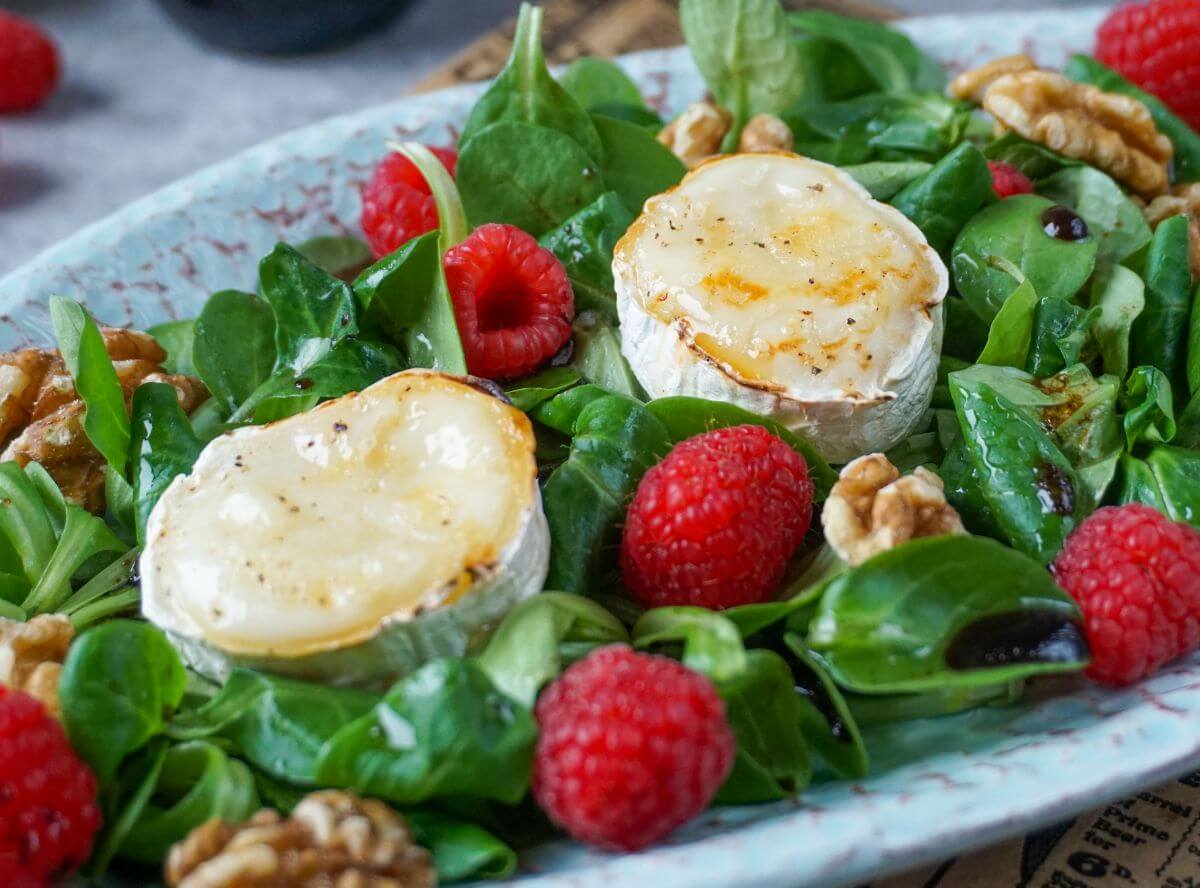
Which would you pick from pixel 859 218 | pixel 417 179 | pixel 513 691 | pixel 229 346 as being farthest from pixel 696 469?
pixel 417 179

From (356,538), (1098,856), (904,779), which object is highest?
(356,538)

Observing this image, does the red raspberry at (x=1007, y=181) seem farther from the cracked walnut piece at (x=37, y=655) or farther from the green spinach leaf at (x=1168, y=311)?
the cracked walnut piece at (x=37, y=655)

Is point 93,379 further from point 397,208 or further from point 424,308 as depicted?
point 397,208

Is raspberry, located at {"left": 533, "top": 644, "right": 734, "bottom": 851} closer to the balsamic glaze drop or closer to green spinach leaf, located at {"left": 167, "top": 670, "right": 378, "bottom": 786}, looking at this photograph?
green spinach leaf, located at {"left": 167, "top": 670, "right": 378, "bottom": 786}

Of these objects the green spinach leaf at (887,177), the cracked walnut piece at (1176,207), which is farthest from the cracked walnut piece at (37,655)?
the cracked walnut piece at (1176,207)

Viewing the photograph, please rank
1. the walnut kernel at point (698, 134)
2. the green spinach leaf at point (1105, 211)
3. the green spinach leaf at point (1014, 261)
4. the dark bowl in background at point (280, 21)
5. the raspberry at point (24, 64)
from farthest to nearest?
the raspberry at point (24, 64) → the dark bowl in background at point (280, 21) → the walnut kernel at point (698, 134) → the green spinach leaf at point (1105, 211) → the green spinach leaf at point (1014, 261)

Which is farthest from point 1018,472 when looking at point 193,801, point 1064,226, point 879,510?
point 193,801

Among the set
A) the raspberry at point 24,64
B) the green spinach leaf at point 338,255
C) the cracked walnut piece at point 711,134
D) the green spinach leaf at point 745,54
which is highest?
the green spinach leaf at point 745,54

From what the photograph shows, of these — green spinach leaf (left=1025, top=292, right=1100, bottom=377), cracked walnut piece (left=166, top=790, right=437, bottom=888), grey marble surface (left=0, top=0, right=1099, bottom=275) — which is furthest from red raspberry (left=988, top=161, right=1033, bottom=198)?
grey marble surface (left=0, top=0, right=1099, bottom=275)
